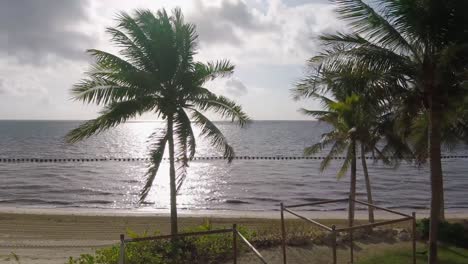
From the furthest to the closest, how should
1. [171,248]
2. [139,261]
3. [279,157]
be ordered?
[279,157] < [171,248] < [139,261]

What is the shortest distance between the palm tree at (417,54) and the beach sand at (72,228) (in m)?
12.3

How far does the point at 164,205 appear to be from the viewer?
40.6 metres

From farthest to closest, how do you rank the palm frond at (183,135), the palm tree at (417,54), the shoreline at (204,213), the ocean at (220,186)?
the ocean at (220,186) → the shoreline at (204,213) → the palm frond at (183,135) → the palm tree at (417,54)

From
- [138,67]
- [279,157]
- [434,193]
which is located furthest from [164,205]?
[279,157]

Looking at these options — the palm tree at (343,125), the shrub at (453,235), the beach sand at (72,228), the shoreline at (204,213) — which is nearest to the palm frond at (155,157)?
the beach sand at (72,228)

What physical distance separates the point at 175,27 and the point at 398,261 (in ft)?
35.3

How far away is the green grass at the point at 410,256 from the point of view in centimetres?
1403

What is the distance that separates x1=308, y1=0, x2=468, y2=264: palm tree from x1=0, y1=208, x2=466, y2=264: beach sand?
40.3 feet

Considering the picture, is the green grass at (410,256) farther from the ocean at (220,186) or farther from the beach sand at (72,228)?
the ocean at (220,186)

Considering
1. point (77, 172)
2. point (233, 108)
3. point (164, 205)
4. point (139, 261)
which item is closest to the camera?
point (139, 261)

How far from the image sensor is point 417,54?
35.8ft

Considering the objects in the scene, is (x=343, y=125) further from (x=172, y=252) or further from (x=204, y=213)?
(x=204, y=213)

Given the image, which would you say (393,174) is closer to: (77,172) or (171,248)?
(77,172)

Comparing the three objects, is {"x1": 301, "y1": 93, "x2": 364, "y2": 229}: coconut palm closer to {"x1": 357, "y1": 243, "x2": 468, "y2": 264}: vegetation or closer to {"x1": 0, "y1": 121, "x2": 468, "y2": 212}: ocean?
{"x1": 357, "y1": 243, "x2": 468, "y2": 264}: vegetation
